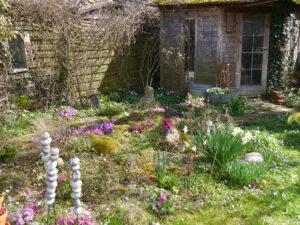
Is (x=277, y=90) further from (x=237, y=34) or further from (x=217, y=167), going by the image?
(x=217, y=167)

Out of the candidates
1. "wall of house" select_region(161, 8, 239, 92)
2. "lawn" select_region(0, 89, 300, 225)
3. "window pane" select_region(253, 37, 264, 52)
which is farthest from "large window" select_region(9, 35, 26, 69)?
"window pane" select_region(253, 37, 264, 52)

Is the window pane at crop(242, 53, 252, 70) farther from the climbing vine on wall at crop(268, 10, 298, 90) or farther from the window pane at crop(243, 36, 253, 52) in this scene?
the climbing vine on wall at crop(268, 10, 298, 90)

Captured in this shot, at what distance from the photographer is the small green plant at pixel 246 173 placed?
4320mm

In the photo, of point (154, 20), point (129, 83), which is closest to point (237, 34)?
point (154, 20)

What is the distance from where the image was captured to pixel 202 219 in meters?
3.71

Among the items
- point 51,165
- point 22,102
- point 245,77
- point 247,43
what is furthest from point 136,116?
point 247,43

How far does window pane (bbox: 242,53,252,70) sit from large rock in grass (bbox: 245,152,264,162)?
5.33 m

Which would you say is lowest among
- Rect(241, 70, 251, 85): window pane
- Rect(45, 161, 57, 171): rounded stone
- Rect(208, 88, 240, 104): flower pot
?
Rect(208, 88, 240, 104): flower pot

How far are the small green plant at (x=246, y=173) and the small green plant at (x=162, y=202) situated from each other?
102 cm

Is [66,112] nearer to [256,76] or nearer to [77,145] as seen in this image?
[77,145]

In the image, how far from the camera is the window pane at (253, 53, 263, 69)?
9.93 m

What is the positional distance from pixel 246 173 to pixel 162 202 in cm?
131

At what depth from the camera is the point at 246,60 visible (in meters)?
9.89

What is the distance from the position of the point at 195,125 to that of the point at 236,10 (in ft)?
15.1
